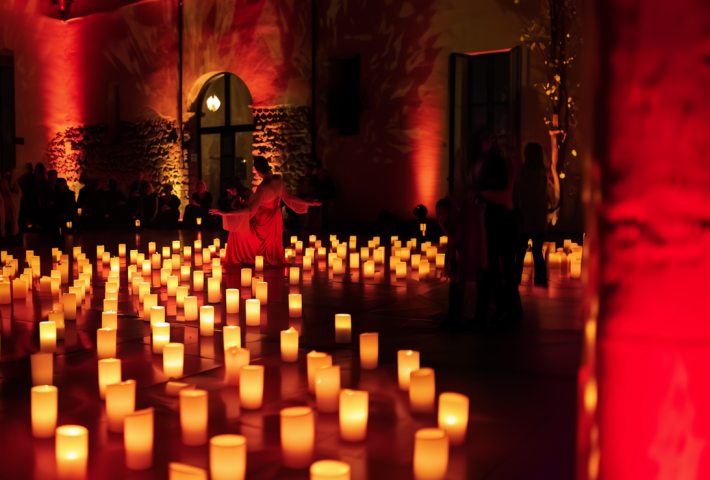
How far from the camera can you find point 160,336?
4.09 meters

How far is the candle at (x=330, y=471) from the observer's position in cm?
189

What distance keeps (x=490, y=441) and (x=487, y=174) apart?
92.9 inches

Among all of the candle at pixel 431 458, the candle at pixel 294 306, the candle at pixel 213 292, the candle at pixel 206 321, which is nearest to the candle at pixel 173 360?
the candle at pixel 206 321

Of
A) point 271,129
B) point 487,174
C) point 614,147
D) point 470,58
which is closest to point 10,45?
point 271,129

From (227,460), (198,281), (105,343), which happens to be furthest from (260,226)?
(227,460)

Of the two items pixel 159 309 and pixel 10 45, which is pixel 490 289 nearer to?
pixel 159 309

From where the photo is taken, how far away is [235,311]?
5.38 meters

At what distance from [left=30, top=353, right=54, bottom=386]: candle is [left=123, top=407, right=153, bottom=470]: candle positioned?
1173mm

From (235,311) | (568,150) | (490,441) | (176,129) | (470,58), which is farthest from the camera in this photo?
(176,129)

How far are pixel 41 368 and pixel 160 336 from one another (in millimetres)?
838

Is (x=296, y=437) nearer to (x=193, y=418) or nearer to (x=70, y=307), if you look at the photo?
(x=193, y=418)

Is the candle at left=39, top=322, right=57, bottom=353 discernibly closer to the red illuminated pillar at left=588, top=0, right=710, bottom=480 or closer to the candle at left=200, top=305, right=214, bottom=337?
the candle at left=200, top=305, right=214, bottom=337

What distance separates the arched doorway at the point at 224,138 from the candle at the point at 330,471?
52.6 ft

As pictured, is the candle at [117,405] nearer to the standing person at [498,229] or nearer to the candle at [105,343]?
the candle at [105,343]
